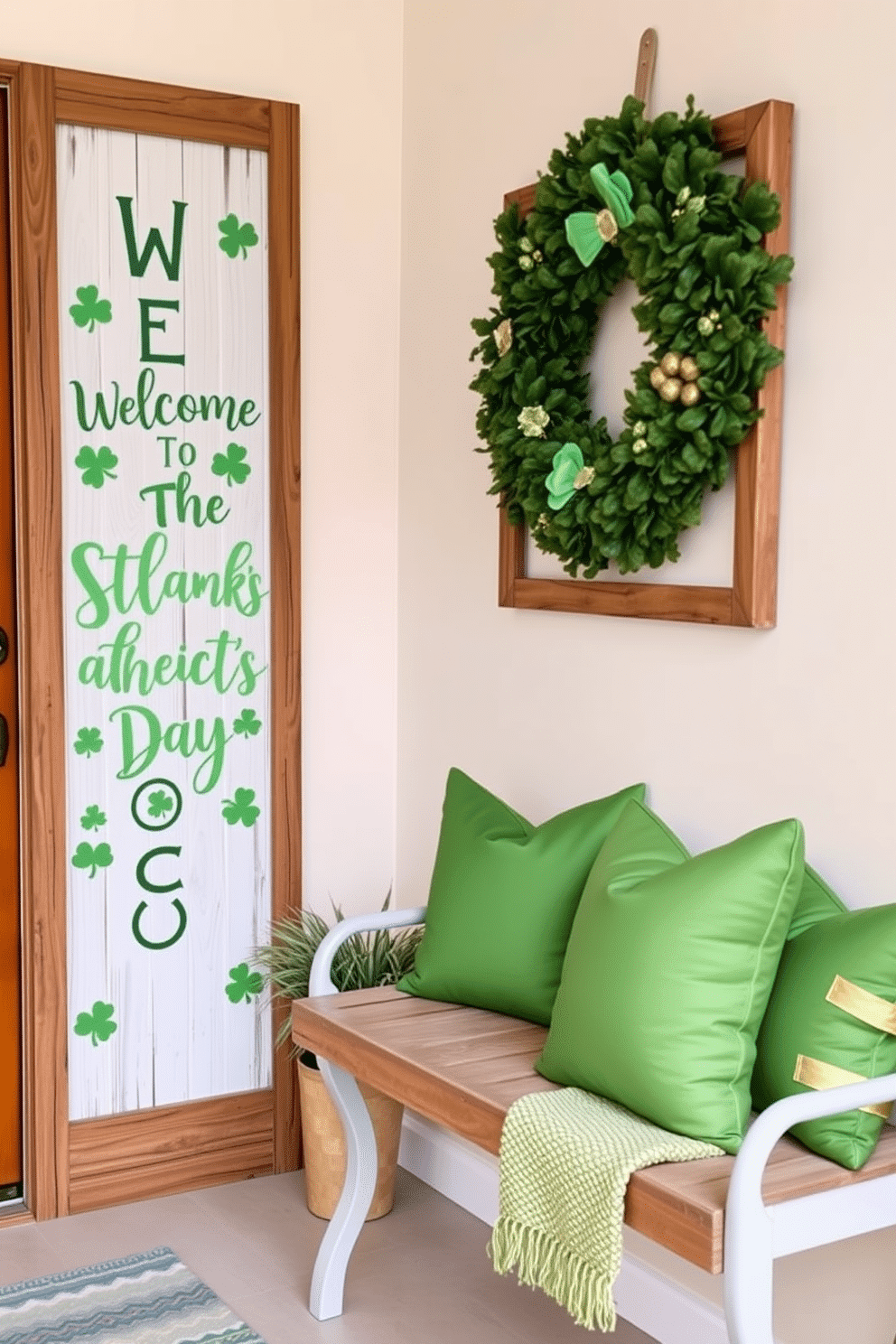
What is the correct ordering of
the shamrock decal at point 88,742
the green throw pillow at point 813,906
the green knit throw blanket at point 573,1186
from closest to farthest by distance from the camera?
the green knit throw blanket at point 573,1186 → the green throw pillow at point 813,906 → the shamrock decal at point 88,742

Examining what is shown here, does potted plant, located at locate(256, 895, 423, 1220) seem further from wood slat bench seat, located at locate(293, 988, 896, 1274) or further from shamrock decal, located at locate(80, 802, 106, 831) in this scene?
shamrock decal, located at locate(80, 802, 106, 831)

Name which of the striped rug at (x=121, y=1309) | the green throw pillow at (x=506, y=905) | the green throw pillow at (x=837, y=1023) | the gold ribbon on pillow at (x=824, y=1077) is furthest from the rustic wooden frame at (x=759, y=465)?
the striped rug at (x=121, y=1309)

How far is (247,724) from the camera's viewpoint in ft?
10.6

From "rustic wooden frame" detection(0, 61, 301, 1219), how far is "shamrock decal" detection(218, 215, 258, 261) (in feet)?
0.14

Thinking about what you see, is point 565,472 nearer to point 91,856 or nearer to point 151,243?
point 151,243

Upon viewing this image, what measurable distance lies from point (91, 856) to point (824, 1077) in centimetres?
167

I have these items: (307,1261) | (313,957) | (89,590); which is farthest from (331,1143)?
(89,590)

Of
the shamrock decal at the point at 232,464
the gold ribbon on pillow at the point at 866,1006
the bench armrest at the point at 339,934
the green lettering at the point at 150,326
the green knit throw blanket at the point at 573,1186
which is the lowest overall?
the green knit throw blanket at the point at 573,1186

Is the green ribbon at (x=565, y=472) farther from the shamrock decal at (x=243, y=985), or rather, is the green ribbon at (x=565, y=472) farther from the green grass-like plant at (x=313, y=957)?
the shamrock decal at (x=243, y=985)

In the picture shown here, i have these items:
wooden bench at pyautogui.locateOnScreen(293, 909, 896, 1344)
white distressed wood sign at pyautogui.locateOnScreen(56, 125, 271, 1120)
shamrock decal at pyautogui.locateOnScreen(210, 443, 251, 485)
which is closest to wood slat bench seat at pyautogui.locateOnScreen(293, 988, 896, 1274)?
wooden bench at pyautogui.locateOnScreen(293, 909, 896, 1344)

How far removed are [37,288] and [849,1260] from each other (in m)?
2.28

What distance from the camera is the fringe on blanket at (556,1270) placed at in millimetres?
1925

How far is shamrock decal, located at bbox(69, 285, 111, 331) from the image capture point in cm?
299

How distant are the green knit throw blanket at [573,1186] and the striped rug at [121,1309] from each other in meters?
0.75
